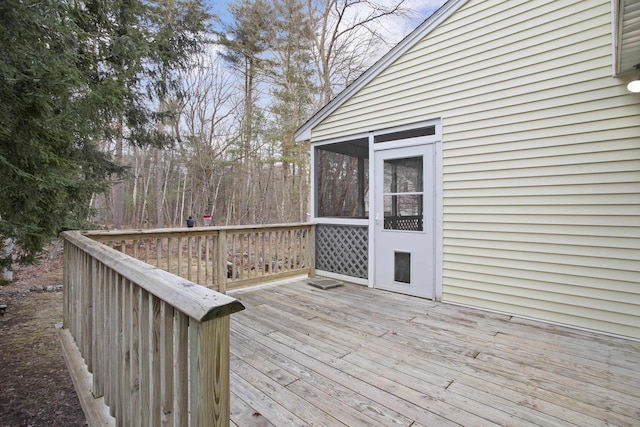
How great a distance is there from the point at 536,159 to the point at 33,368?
5.46 metres

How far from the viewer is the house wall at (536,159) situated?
2.83 m

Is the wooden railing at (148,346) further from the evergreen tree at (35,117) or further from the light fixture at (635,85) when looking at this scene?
the light fixture at (635,85)

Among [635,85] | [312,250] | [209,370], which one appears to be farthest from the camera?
[312,250]

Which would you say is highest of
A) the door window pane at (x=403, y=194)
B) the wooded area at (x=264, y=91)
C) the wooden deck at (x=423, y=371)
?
the wooded area at (x=264, y=91)

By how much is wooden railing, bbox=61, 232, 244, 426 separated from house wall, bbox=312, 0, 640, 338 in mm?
3270

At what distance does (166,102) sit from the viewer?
852 cm

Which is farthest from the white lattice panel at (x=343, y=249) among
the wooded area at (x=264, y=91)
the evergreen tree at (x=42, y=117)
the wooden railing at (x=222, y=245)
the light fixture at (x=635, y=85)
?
the wooded area at (x=264, y=91)

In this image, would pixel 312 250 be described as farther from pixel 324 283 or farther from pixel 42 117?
pixel 42 117

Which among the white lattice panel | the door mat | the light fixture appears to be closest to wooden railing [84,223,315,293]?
the white lattice panel

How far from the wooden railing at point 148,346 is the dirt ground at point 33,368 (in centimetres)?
60

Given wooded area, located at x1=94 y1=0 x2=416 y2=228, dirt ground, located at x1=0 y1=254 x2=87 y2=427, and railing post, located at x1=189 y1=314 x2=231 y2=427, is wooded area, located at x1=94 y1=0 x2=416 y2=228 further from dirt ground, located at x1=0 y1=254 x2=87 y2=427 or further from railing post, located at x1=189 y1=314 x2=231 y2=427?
railing post, located at x1=189 y1=314 x2=231 y2=427

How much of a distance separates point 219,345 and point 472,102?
3736 mm

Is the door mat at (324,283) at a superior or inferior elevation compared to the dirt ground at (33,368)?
superior

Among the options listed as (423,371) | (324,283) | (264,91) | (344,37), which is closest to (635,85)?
(423,371)
